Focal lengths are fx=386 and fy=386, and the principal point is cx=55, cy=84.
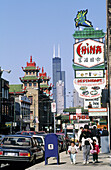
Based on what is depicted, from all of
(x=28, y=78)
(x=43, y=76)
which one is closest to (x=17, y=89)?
(x=28, y=78)

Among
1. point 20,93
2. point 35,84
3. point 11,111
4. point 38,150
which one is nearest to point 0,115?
point 11,111

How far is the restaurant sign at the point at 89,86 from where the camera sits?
22.0 meters

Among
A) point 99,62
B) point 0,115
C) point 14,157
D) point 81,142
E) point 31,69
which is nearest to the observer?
point 14,157

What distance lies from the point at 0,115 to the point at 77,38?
2310 inches

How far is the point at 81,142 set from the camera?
17.7 metres

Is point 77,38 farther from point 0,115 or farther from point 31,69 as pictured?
point 31,69

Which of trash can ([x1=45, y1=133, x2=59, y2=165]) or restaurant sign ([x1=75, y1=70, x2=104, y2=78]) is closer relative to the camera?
trash can ([x1=45, y1=133, x2=59, y2=165])

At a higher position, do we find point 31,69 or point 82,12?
point 31,69

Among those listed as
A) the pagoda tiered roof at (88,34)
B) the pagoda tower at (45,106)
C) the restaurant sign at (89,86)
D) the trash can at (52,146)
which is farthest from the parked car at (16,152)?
the pagoda tower at (45,106)

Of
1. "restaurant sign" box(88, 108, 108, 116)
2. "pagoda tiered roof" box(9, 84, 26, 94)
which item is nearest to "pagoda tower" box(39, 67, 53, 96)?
"pagoda tiered roof" box(9, 84, 26, 94)

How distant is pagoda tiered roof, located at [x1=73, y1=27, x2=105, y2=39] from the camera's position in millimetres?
23328

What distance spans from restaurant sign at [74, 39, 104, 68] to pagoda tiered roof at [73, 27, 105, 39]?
1.26m

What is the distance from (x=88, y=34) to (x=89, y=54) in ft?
6.91

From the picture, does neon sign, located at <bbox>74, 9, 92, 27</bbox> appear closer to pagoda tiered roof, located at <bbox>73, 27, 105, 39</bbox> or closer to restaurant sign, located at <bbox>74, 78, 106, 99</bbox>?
pagoda tiered roof, located at <bbox>73, 27, 105, 39</bbox>
